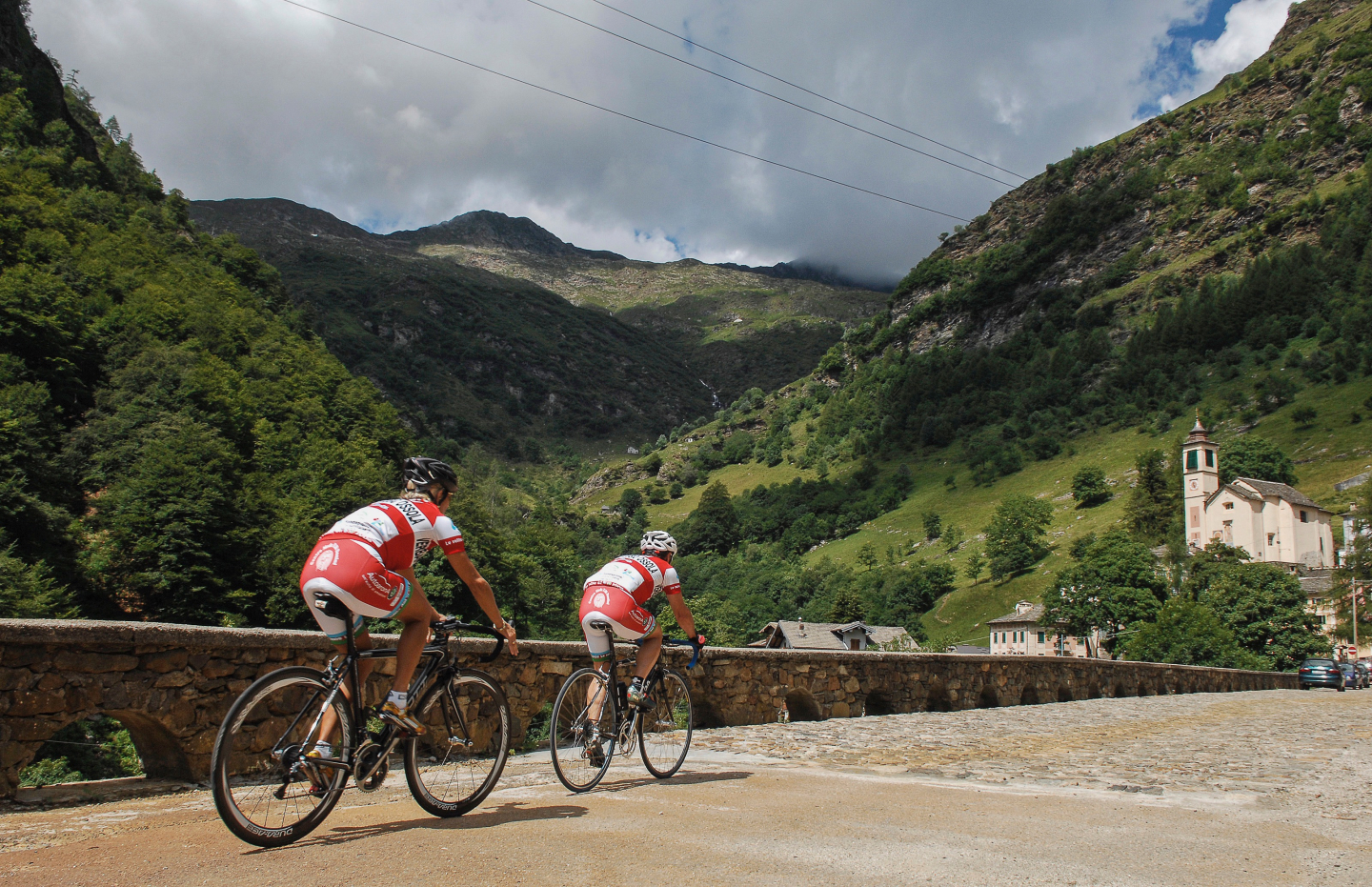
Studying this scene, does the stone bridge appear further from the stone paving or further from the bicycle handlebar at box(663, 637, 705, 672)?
the bicycle handlebar at box(663, 637, 705, 672)

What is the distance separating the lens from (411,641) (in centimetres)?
458

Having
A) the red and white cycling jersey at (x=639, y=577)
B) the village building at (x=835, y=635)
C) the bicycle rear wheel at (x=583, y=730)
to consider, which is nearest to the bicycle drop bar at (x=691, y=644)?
the red and white cycling jersey at (x=639, y=577)

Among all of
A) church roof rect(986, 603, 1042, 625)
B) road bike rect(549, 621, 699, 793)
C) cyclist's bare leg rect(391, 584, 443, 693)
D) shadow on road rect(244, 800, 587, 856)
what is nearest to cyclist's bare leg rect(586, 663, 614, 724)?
road bike rect(549, 621, 699, 793)

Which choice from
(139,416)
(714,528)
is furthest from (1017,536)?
(139,416)

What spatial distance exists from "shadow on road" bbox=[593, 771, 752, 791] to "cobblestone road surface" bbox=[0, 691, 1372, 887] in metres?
0.03

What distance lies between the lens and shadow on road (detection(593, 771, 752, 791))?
606cm

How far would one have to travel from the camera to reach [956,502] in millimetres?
126875

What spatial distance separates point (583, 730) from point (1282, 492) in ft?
A: 360

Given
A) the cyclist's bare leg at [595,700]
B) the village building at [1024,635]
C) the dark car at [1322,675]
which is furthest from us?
the village building at [1024,635]

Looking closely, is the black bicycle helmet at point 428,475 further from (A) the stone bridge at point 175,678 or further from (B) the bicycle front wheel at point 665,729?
(B) the bicycle front wheel at point 665,729

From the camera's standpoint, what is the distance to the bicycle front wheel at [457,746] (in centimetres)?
473

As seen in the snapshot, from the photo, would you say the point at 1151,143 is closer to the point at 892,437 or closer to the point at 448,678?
the point at 892,437

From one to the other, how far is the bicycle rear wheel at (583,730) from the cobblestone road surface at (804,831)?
0.69 ft

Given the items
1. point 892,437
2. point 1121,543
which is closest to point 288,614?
point 1121,543
